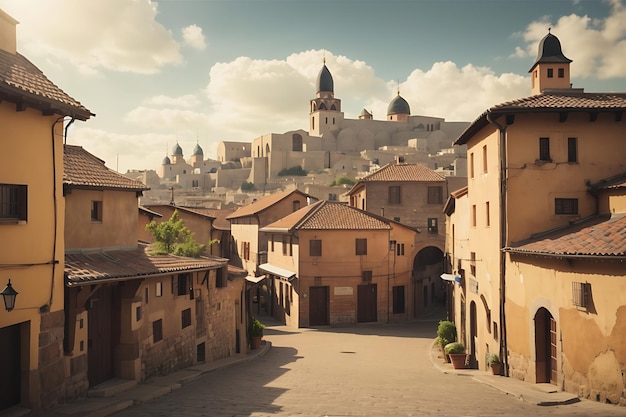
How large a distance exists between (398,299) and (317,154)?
7042 centimetres

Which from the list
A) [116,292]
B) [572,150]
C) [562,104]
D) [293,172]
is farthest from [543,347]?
[293,172]

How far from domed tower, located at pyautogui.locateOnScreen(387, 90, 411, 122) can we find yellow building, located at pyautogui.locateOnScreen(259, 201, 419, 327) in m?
82.3

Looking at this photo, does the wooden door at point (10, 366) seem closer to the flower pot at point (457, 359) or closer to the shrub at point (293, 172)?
the flower pot at point (457, 359)

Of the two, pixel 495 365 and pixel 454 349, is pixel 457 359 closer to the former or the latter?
pixel 454 349

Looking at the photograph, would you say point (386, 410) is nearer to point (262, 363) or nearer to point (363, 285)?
point (262, 363)

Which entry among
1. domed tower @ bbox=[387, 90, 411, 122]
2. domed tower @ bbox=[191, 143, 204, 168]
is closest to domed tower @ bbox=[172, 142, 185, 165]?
domed tower @ bbox=[191, 143, 204, 168]

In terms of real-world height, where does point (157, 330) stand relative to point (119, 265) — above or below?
below

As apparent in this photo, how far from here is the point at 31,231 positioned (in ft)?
34.5

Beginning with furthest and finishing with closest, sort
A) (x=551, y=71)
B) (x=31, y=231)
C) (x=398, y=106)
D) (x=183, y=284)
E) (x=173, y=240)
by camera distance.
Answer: (x=398, y=106) < (x=173, y=240) < (x=551, y=71) < (x=183, y=284) < (x=31, y=231)

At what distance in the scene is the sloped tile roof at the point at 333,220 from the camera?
32.4 meters

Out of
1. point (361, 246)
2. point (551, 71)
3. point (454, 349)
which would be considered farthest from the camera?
point (361, 246)

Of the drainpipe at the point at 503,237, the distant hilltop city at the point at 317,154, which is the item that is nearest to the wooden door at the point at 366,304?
the drainpipe at the point at 503,237

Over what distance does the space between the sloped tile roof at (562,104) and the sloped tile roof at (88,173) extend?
10.5 m

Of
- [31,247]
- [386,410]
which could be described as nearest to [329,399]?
[386,410]
